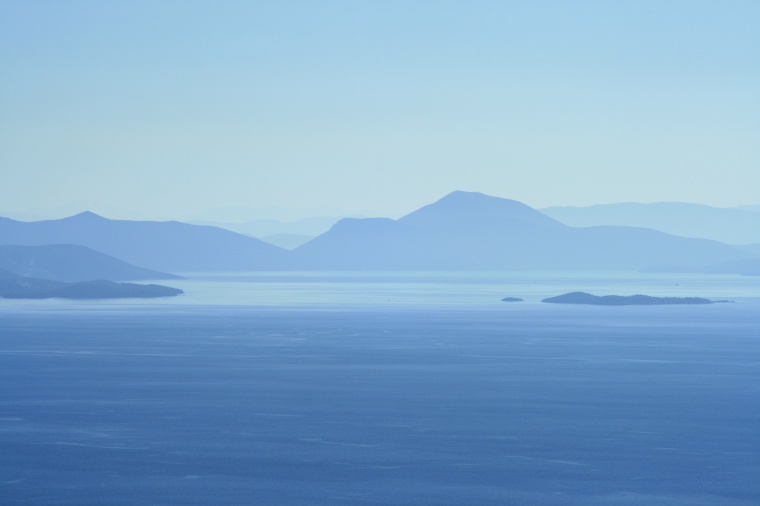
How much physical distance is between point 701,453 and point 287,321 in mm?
46869

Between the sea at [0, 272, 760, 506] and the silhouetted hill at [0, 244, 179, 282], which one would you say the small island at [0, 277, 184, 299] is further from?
the sea at [0, 272, 760, 506]

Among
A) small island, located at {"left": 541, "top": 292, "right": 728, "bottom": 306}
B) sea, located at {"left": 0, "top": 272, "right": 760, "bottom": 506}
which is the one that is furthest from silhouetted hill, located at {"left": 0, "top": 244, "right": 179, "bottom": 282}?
sea, located at {"left": 0, "top": 272, "right": 760, "bottom": 506}

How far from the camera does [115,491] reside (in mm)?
20031

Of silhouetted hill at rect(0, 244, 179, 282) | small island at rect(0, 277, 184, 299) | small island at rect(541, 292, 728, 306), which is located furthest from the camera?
silhouetted hill at rect(0, 244, 179, 282)

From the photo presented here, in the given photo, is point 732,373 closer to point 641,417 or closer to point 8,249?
point 641,417

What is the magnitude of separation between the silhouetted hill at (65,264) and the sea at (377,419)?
10848 cm

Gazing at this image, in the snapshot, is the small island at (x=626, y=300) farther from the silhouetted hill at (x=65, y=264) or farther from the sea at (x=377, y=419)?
the silhouetted hill at (x=65, y=264)

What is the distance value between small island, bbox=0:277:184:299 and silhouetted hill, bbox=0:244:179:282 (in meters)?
35.5

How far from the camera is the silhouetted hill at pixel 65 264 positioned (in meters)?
160

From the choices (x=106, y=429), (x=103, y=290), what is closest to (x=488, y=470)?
(x=106, y=429)

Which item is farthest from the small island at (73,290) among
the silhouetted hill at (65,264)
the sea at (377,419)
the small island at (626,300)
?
the sea at (377,419)

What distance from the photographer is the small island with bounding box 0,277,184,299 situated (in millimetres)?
113875

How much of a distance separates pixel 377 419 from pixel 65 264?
498ft

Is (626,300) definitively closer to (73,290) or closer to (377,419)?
(73,290)
